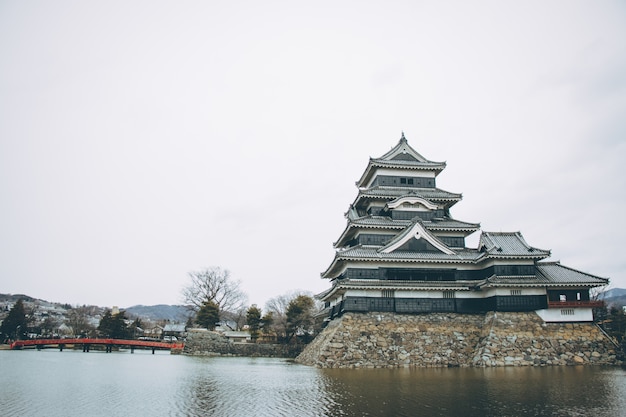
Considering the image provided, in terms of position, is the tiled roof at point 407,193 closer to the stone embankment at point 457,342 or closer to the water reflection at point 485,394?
the stone embankment at point 457,342

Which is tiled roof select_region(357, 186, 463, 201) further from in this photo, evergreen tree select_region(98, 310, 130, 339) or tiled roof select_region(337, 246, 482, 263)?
evergreen tree select_region(98, 310, 130, 339)

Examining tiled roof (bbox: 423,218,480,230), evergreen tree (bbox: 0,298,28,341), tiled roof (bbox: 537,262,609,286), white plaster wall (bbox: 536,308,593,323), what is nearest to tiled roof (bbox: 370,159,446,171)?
tiled roof (bbox: 423,218,480,230)

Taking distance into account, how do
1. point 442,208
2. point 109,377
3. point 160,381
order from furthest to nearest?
point 442,208 → point 109,377 → point 160,381

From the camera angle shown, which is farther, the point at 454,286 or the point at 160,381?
the point at 454,286

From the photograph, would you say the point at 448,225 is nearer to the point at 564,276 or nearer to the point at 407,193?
the point at 407,193

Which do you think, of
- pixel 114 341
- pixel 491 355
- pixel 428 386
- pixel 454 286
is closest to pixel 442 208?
pixel 454 286

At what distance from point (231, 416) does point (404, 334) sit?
1871cm

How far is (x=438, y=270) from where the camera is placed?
105 feet

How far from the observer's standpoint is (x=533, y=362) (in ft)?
89.8

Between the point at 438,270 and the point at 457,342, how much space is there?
16.9 ft

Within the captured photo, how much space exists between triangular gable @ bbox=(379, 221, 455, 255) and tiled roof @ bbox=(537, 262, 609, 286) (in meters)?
6.37

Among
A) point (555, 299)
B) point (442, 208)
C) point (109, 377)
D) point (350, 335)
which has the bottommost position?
point (109, 377)

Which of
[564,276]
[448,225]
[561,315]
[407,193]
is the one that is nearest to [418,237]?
[448,225]

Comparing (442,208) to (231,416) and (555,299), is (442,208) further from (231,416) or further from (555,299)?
(231,416)
